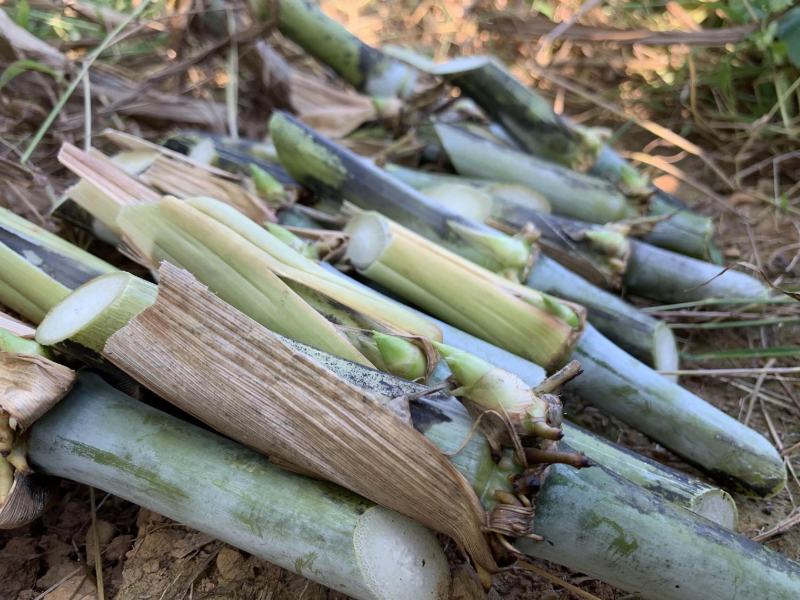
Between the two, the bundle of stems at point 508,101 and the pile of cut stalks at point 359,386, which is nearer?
the pile of cut stalks at point 359,386

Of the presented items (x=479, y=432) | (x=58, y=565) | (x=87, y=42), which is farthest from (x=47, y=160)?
(x=479, y=432)

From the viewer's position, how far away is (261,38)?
107 inches

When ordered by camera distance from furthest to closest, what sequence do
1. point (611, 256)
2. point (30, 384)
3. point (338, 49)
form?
point (338, 49)
point (611, 256)
point (30, 384)

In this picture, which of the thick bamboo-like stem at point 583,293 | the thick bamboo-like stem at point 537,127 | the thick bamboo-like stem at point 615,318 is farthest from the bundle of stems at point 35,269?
the thick bamboo-like stem at point 537,127

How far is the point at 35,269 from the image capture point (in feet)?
5.28

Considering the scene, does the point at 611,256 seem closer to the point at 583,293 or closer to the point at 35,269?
the point at 583,293

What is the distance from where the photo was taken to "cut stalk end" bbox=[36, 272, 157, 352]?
1.38 meters

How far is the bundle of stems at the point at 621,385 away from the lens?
169cm

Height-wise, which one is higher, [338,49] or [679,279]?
[338,49]

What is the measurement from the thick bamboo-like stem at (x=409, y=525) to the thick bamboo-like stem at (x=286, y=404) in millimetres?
55

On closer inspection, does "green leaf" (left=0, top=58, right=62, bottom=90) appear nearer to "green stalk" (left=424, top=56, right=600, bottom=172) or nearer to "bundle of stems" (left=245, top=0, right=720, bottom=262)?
"bundle of stems" (left=245, top=0, right=720, bottom=262)

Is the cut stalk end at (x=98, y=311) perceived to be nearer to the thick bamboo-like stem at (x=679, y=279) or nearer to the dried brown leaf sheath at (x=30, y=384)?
the dried brown leaf sheath at (x=30, y=384)

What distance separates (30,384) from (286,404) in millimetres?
520

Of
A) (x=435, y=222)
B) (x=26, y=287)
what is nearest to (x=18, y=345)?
(x=26, y=287)
